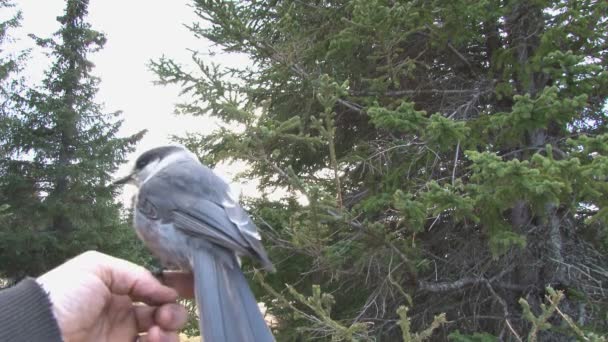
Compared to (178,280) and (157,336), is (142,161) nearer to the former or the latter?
(178,280)

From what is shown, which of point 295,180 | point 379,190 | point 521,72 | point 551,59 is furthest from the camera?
point 379,190

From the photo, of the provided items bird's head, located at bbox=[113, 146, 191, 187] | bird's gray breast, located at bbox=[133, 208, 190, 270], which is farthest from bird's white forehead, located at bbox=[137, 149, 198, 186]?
bird's gray breast, located at bbox=[133, 208, 190, 270]

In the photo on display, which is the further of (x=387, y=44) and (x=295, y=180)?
(x=387, y=44)

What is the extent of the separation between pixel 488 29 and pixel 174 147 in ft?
11.6

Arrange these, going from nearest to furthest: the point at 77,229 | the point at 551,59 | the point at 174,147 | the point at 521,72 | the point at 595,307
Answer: the point at 174,147, the point at 551,59, the point at 595,307, the point at 521,72, the point at 77,229

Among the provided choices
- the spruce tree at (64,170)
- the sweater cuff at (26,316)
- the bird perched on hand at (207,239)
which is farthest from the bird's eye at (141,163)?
the spruce tree at (64,170)

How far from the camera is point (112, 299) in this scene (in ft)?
7.16

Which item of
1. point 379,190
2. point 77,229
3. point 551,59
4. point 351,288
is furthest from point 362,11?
point 77,229

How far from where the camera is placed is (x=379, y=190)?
15.8 ft

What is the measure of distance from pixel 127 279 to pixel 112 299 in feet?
0.55

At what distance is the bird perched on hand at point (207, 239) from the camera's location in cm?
167

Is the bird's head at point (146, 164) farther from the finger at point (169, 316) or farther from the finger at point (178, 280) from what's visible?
the finger at point (169, 316)

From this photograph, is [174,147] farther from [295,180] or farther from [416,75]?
[416,75]

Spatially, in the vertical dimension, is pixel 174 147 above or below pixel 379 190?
below
